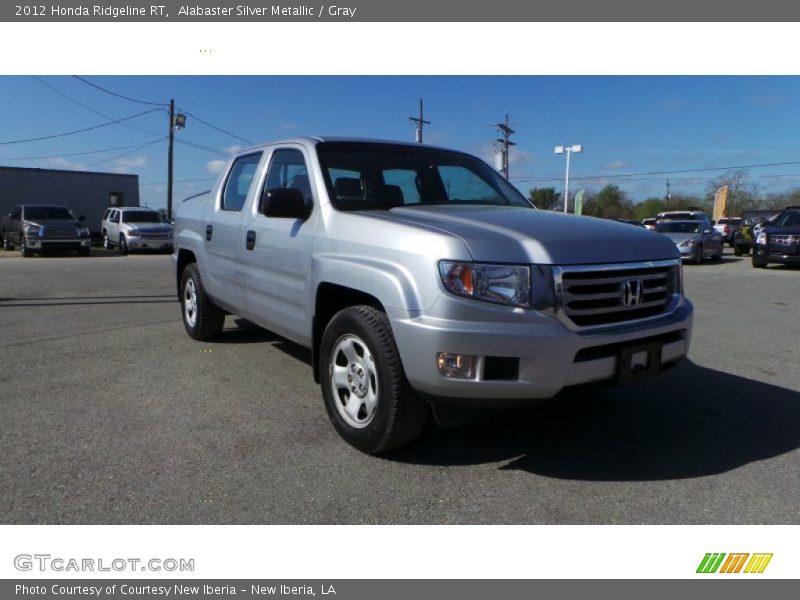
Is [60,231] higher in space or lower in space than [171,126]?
lower

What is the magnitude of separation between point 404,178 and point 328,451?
6.52ft

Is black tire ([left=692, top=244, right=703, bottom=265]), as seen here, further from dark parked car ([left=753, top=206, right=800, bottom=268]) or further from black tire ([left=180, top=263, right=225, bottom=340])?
black tire ([left=180, top=263, right=225, bottom=340])

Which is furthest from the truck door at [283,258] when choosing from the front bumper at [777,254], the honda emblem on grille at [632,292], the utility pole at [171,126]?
the utility pole at [171,126]

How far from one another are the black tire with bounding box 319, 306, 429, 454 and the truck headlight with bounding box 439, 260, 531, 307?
0.47 m

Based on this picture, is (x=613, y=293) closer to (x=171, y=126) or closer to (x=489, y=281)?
(x=489, y=281)

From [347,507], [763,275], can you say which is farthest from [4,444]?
[763,275]

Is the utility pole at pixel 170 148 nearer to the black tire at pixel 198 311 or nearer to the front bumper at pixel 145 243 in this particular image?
the front bumper at pixel 145 243

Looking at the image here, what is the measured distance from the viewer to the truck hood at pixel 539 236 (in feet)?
9.65

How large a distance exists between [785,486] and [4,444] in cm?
423

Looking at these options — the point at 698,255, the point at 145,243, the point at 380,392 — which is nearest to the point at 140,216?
the point at 145,243

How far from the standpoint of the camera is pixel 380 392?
3.15 meters

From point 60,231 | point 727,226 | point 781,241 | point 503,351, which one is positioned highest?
point 727,226

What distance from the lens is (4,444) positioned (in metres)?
3.47

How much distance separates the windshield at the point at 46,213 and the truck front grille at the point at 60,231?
1.05 m
